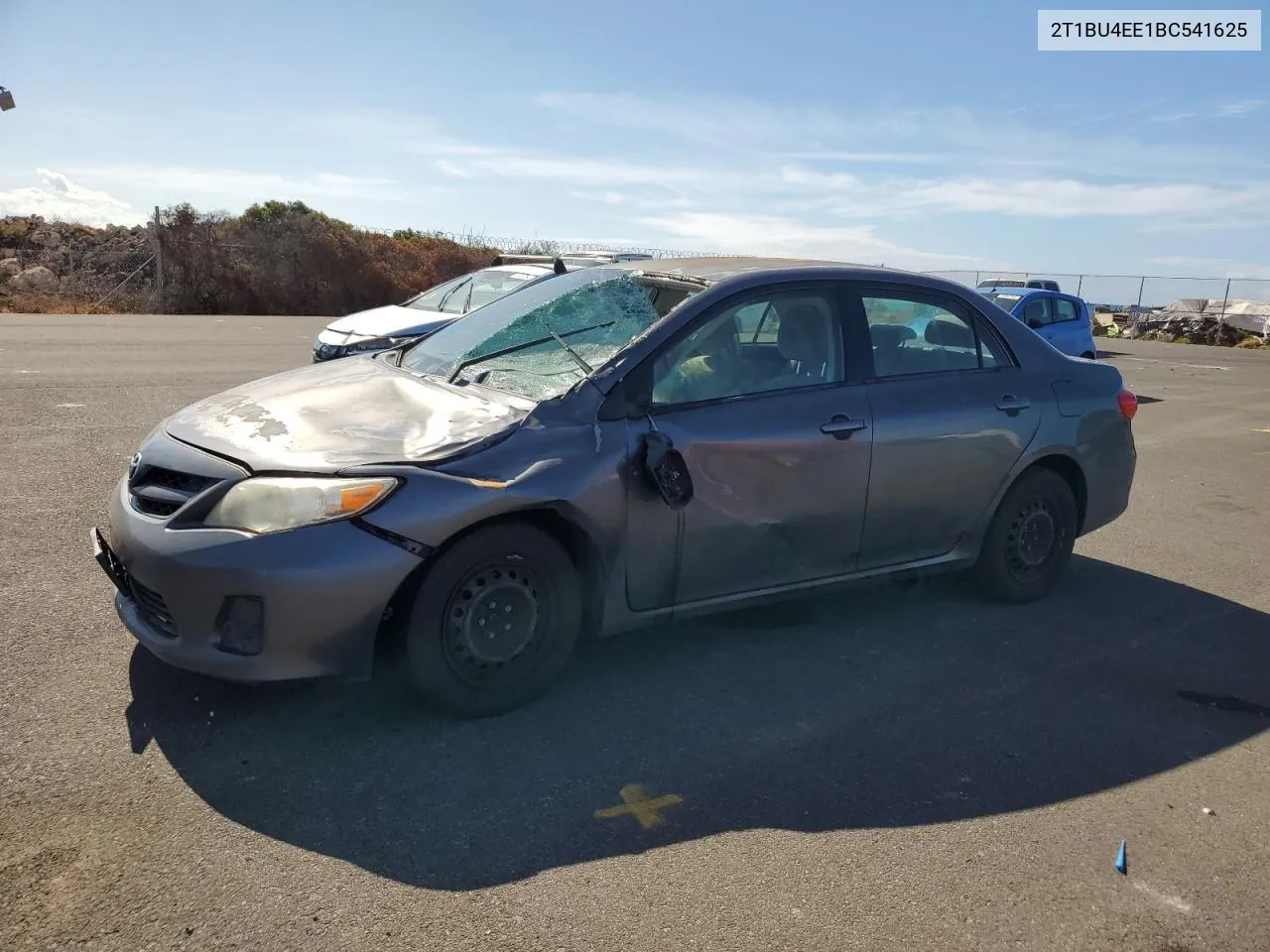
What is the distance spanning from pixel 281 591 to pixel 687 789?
147 centimetres

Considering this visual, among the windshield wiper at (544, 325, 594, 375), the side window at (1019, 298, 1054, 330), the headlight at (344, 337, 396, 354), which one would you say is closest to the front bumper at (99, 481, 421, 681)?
the windshield wiper at (544, 325, 594, 375)

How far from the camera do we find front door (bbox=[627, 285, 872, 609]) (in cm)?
416

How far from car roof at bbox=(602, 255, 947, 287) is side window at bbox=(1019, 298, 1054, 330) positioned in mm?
11859

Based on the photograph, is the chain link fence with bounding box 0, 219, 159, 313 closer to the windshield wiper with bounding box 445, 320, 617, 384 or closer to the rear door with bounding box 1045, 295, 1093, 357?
the rear door with bounding box 1045, 295, 1093, 357

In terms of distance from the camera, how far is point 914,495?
15.9 ft

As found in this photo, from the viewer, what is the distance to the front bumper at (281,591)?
3377mm

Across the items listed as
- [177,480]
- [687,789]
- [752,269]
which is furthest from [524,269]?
[687,789]

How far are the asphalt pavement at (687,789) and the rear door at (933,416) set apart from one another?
551 millimetres

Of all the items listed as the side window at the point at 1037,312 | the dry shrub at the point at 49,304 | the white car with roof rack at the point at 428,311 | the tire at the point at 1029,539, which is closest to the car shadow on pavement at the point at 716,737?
the tire at the point at 1029,539

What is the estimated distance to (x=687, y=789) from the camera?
11.3 ft

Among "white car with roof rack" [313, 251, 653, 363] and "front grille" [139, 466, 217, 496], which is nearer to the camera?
"front grille" [139, 466, 217, 496]

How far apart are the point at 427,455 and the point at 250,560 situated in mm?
687

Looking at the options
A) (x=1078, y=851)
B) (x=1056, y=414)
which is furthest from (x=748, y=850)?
(x=1056, y=414)

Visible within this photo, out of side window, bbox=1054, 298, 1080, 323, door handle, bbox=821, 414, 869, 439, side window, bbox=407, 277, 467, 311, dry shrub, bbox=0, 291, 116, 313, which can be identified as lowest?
dry shrub, bbox=0, 291, 116, 313
